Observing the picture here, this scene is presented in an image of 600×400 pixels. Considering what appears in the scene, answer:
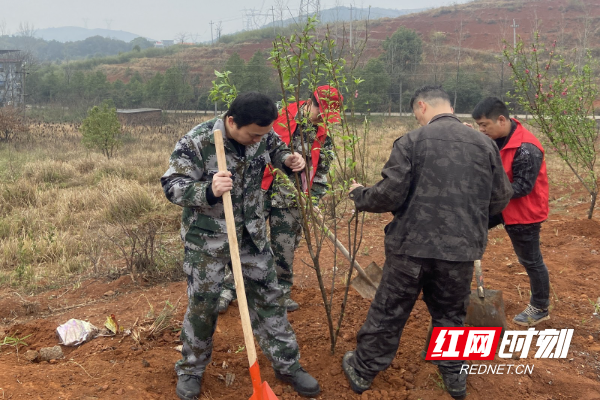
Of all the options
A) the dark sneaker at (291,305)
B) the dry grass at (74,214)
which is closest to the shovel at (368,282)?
the dark sneaker at (291,305)

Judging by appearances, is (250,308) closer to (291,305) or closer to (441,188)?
(291,305)

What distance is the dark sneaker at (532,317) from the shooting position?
3496mm

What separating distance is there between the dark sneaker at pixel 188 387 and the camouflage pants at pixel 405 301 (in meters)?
0.89

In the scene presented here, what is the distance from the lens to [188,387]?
8.44 ft

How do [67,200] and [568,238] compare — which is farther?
[67,200]

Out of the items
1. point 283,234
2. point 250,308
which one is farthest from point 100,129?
point 250,308

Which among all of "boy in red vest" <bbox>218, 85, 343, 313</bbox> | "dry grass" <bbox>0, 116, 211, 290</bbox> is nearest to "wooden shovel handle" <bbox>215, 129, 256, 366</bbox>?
"boy in red vest" <bbox>218, 85, 343, 313</bbox>

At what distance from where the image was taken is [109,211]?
23.1ft

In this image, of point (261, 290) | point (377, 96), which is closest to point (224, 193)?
point (261, 290)

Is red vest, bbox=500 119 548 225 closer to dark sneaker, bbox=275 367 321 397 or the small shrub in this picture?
dark sneaker, bbox=275 367 321 397

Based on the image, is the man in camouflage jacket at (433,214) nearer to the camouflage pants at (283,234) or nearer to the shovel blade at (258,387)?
the shovel blade at (258,387)

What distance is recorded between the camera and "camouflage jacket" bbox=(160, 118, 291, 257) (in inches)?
91.8

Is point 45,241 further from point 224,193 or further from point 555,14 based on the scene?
point 555,14

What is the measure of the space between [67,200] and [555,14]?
59893 mm
